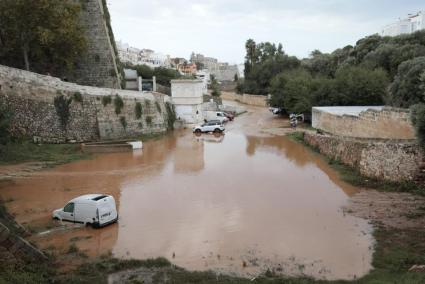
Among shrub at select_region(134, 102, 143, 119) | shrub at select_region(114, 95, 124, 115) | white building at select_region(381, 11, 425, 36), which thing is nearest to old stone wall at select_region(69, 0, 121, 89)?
shrub at select_region(134, 102, 143, 119)

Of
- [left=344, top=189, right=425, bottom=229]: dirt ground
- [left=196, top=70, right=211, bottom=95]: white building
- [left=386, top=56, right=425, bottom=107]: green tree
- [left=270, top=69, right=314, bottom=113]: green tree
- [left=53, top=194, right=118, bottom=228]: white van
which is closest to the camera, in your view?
[left=53, top=194, right=118, bottom=228]: white van

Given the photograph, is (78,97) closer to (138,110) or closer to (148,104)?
(138,110)

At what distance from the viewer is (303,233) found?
44.4 ft

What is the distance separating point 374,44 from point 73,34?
43600 mm

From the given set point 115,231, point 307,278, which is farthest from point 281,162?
point 307,278

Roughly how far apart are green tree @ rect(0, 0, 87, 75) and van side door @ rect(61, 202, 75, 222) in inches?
754

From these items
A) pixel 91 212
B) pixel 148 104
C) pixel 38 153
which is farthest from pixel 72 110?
pixel 91 212

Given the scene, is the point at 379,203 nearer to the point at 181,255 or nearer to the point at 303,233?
the point at 303,233

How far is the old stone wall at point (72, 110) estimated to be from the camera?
2655cm

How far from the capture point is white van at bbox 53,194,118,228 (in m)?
14.0

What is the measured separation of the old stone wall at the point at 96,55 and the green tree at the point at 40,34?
206cm

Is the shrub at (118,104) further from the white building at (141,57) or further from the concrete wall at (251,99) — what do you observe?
the white building at (141,57)

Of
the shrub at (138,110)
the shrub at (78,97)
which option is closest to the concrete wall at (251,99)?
the shrub at (138,110)

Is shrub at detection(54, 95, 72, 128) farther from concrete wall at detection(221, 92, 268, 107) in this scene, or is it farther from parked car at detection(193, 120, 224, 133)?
concrete wall at detection(221, 92, 268, 107)
